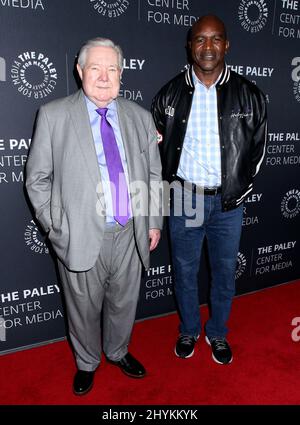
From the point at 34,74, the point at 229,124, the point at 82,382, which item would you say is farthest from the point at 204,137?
the point at 82,382

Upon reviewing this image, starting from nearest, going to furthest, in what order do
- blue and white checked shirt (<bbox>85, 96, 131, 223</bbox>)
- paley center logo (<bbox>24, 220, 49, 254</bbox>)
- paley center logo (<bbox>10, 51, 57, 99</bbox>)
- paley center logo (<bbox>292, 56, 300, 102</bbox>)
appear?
blue and white checked shirt (<bbox>85, 96, 131, 223</bbox>) → paley center logo (<bbox>10, 51, 57, 99</bbox>) → paley center logo (<bbox>24, 220, 49, 254</bbox>) → paley center logo (<bbox>292, 56, 300, 102</bbox>)

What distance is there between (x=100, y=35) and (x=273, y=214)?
2.14 m

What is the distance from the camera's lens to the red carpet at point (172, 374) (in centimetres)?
228

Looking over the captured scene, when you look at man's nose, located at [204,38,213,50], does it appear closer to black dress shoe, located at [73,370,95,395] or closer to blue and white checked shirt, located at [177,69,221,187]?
blue and white checked shirt, located at [177,69,221,187]

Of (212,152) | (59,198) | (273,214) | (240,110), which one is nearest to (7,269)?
(59,198)

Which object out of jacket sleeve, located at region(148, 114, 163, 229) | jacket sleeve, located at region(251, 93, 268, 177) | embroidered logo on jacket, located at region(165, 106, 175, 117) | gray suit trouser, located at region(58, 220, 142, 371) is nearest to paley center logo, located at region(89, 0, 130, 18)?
embroidered logo on jacket, located at region(165, 106, 175, 117)

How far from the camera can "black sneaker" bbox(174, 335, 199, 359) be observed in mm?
2652

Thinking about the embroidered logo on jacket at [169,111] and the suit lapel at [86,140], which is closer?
the suit lapel at [86,140]

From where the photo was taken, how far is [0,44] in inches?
85.0

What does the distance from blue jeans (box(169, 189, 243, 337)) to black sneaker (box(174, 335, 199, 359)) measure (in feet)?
0.13

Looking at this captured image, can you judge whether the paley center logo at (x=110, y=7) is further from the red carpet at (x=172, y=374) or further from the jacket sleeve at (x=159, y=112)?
the red carpet at (x=172, y=374)

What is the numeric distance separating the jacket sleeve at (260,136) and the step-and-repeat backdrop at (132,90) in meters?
0.65

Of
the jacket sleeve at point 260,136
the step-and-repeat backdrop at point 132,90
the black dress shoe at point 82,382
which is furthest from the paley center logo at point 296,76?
the black dress shoe at point 82,382
